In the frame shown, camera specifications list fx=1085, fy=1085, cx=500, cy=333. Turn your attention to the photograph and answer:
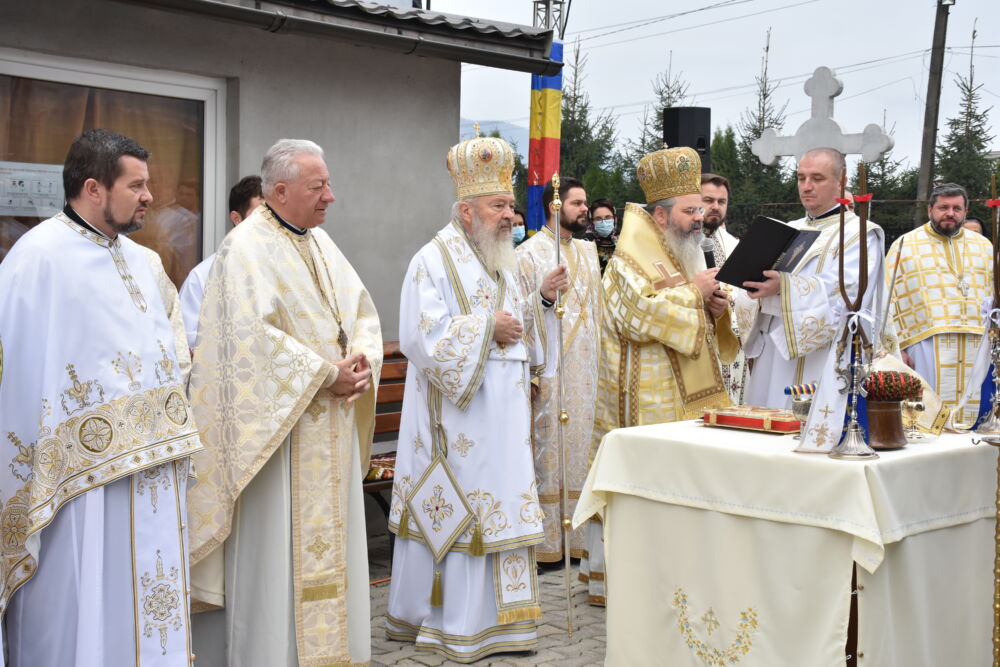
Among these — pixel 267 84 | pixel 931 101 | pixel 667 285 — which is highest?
pixel 931 101

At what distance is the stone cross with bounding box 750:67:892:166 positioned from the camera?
7535 mm

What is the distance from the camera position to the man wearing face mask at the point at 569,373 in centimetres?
672

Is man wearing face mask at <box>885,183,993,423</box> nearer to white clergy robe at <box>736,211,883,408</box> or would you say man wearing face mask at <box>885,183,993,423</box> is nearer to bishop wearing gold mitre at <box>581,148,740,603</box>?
bishop wearing gold mitre at <box>581,148,740,603</box>

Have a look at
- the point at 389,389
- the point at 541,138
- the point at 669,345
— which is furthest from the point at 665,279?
the point at 541,138

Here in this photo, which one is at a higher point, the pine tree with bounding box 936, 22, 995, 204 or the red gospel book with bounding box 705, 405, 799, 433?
the pine tree with bounding box 936, 22, 995, 204

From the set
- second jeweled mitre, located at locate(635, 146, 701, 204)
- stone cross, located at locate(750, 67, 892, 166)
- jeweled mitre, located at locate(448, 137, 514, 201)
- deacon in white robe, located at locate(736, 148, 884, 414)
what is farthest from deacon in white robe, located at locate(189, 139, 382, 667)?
stone cross, located at locate(750, 67, 892, 166)

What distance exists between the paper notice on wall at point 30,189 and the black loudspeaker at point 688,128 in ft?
11.7

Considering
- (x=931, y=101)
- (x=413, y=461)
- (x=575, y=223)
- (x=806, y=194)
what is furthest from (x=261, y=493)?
(x=931, y=101)

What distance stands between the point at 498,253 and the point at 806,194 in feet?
4.95

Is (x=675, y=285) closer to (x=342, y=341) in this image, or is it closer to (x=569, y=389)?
(x=569, y=389)

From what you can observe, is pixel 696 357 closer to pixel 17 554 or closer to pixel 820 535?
pixel 820 535

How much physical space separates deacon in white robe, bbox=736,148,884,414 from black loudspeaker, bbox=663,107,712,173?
1.47 meters

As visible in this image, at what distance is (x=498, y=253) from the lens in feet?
17.6

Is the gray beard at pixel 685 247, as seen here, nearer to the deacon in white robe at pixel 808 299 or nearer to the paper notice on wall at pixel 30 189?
the deacon in white robe at pixel 808 299
